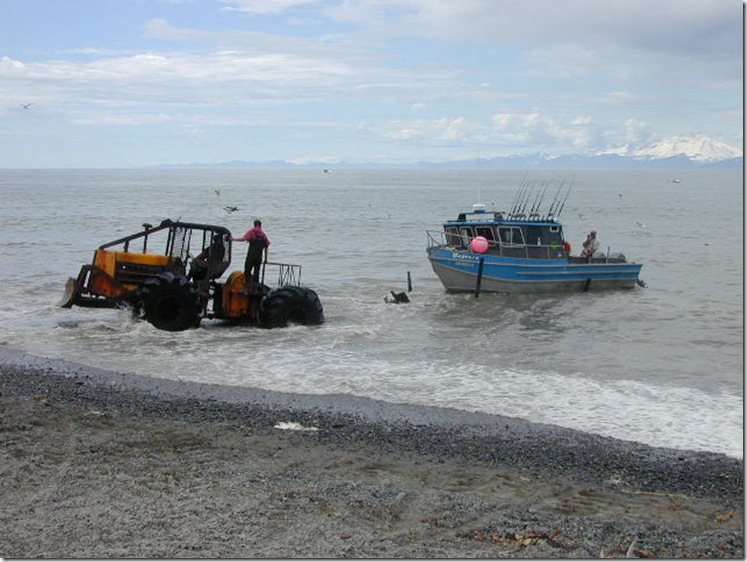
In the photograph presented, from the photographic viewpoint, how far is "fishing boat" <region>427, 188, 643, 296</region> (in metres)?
25.2

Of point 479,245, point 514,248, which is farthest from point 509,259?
point 479,245

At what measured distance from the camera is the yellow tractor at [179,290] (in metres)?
16.9

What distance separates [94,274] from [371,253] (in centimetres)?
2279

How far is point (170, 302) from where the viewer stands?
674 inches

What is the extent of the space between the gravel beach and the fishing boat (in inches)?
544

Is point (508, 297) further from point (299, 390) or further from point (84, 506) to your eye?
point (84, 506)

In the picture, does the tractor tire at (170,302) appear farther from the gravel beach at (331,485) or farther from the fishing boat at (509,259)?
the fishing boat at (509,259)

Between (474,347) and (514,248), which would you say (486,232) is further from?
(474,347)

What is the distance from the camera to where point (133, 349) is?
15758 millimetres

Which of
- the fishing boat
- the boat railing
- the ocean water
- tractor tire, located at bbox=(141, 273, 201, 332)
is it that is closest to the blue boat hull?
the fishing boat

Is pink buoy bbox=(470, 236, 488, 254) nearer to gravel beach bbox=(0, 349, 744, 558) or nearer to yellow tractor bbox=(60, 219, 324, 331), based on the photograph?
yellow tractor bbox=(60, 219, 324, 331)

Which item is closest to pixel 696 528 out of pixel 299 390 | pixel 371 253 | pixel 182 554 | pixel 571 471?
pixel 571 471

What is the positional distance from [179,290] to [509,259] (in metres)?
11.4

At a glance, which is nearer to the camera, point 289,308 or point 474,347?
point 474,347
